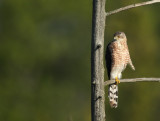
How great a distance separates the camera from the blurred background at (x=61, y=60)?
25.4 meters

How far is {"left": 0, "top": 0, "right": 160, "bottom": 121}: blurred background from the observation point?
999 inches

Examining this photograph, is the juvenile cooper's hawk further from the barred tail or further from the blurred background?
the blurred background

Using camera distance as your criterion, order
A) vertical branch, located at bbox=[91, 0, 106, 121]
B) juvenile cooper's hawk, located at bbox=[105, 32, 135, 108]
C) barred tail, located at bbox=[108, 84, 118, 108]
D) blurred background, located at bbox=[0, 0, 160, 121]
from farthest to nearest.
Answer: blurred background, located at bbox=[0, 0, 160, 121], juvenile cooper's hawk, located at bbox=[105, 32, 135, 108], barred tail, located at bbox=[108, 84, 118, 108], vertical branch, located at bbox=[91, 0, 106, 121]

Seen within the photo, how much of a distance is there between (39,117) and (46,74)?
212 inches

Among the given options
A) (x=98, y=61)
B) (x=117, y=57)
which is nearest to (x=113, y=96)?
(x=117, y=57)

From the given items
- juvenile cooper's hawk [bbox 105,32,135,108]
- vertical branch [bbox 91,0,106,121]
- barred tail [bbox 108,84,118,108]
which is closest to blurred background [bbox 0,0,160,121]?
juvenile cooper's hawk [bbox 105,32,135,108]

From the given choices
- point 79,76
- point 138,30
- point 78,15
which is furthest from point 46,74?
point 138,30

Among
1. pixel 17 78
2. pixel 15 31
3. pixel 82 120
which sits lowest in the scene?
pixel 82 120

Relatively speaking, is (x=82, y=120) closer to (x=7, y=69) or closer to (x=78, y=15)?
(x=7, y=69)

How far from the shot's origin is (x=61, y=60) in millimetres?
33438

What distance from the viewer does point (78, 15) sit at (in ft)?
115

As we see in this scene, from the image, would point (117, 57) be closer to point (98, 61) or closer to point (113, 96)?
point (113, 96)

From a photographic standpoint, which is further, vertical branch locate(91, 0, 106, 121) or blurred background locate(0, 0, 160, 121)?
blurred background locate(0, 0, 160, 121)

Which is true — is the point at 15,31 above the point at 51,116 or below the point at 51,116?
above
